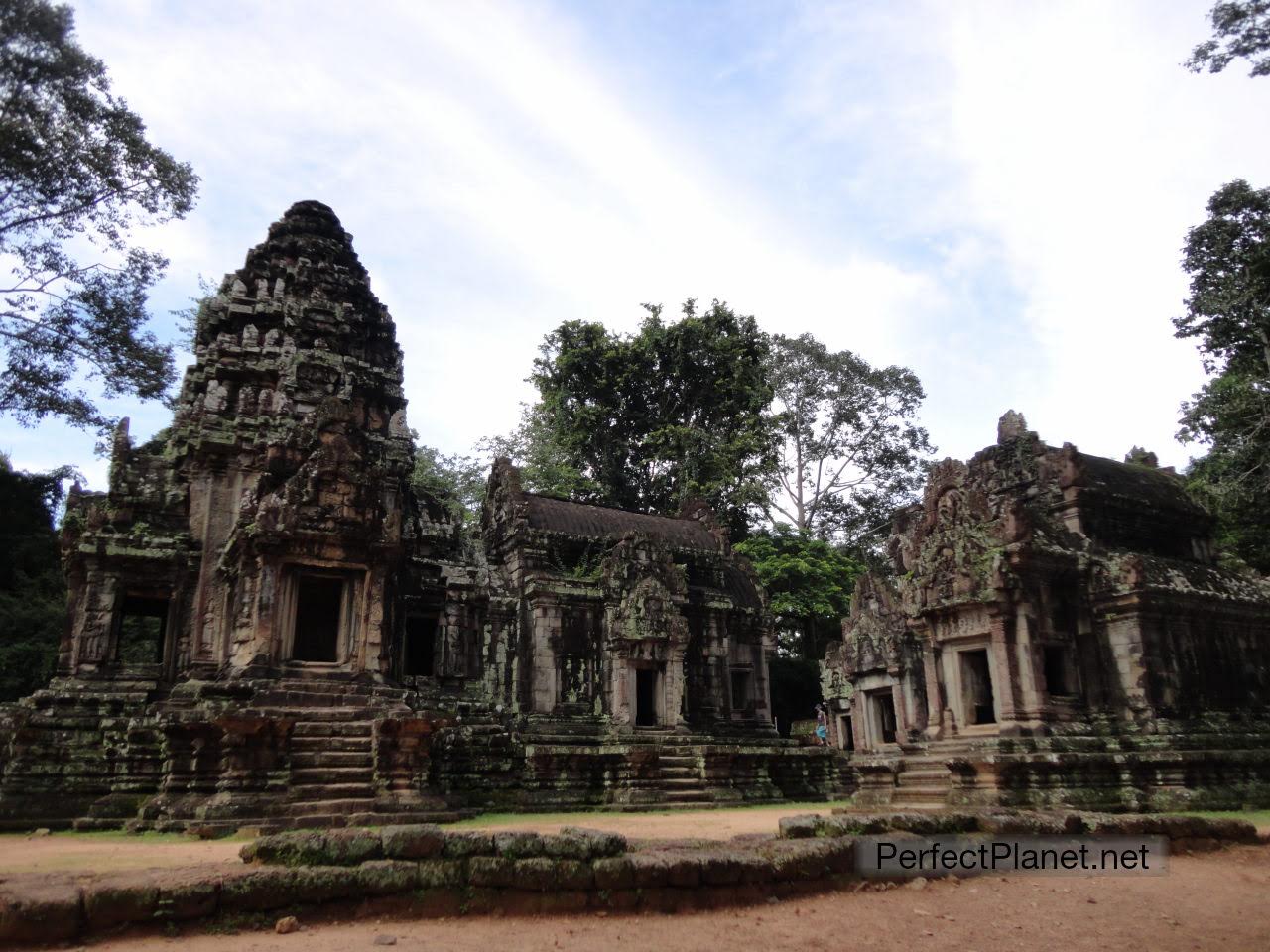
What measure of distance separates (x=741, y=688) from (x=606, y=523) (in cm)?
610

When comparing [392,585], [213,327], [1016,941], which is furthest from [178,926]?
[213,327]

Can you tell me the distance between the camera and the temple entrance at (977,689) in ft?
47.5

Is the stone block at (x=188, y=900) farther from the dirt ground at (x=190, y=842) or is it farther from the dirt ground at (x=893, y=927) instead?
the dirt ground at (x=190, y=842)

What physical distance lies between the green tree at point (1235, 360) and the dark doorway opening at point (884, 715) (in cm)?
915

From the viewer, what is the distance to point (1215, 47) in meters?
13.9

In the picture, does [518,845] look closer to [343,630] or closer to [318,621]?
[343,630]

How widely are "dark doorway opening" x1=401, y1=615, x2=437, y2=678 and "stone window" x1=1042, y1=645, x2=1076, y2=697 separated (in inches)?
506

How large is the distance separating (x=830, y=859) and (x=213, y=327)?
17500 millimetres

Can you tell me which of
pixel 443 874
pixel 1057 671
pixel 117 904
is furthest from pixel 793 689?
pixel 117 904

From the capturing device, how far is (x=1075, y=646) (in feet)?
47.8

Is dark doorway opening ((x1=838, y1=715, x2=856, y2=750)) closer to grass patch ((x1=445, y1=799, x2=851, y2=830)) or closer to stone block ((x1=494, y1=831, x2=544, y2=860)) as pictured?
grass patch ((x1=445, y1=799, x2=851, y2=830))

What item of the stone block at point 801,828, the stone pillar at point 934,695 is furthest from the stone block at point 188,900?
the stone pillar at point 934,695

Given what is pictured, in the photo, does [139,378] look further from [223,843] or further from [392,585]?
[223,843]

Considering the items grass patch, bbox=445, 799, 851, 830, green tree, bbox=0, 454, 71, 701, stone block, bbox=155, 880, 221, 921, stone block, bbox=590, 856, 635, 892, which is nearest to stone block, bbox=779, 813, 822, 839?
stone block, bbox=590, 856, 635, 892
